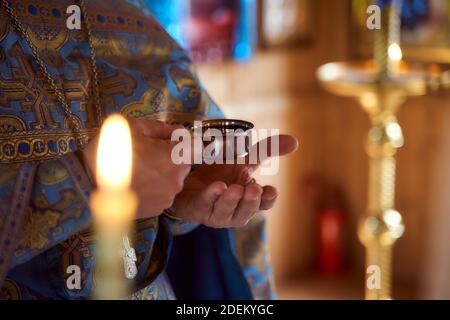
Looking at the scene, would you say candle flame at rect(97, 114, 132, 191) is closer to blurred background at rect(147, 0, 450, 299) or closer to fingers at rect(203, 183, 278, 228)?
fingers at rect(203, 183, 278, 228)

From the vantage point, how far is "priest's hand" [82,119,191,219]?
28.1 inches

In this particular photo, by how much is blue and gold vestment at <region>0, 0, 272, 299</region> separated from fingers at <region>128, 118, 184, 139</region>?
0.27 ft

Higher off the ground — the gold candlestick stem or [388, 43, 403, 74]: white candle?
[388, 43, 403, 74]: white candle

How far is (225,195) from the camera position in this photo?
2.60 ft

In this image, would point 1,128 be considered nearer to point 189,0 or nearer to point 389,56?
point 389,56

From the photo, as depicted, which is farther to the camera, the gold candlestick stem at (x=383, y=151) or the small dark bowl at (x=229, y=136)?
the gold candlestick stem at (x=383, y=151)

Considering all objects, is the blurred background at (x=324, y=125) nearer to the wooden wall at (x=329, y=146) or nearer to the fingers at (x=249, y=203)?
the wooden wall at (x=329, y=146)

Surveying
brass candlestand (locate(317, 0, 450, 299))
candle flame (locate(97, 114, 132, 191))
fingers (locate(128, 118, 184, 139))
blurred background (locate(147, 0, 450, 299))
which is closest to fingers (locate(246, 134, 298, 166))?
fingers (locate(128, 118, 184, 139))

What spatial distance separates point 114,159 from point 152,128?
0.24 metres

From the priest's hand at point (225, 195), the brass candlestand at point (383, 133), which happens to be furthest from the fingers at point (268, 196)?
the brass candlestand at point (383, 133)

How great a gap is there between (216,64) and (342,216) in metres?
1.19

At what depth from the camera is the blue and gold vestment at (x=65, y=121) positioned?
777 mm

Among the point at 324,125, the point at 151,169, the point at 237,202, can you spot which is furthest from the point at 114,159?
the point at 324,125

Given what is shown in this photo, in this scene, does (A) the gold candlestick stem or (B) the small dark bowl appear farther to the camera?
(A) the gold candlestick stem
